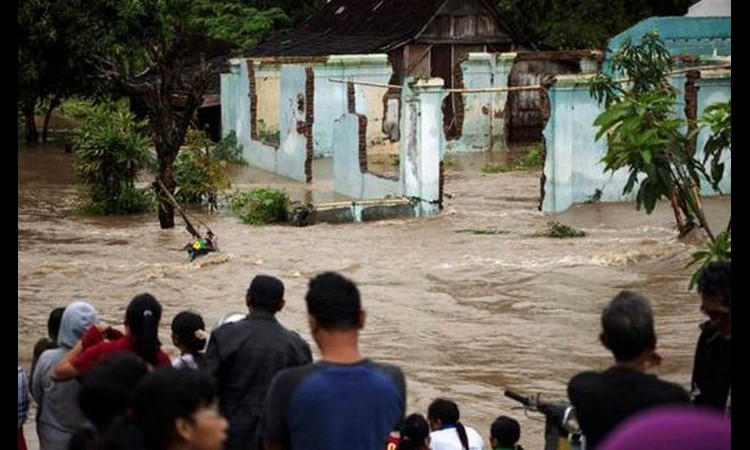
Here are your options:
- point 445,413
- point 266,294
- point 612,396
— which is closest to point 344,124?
point 445,413

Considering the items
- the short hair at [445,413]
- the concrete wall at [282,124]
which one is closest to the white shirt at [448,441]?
the short hair at [445,413]

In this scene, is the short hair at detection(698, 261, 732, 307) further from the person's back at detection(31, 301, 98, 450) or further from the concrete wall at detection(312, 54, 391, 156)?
the concrete wall at detection(312, 54, 391, 156)

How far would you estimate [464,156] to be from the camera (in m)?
32.2

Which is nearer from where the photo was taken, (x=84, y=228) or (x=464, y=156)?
(x=84, y=228)

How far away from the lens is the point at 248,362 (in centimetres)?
597

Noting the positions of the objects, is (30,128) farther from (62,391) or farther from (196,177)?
(62,391)

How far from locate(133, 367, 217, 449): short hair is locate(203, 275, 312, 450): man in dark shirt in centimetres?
187

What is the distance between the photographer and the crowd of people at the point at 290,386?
13.1ft

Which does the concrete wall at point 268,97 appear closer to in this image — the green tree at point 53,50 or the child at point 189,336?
the green tree at point 53,50

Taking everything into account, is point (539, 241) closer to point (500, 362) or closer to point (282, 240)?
point (282, 240)

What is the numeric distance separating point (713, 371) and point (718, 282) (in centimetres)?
36

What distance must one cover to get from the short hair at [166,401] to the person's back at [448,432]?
3323 mm
